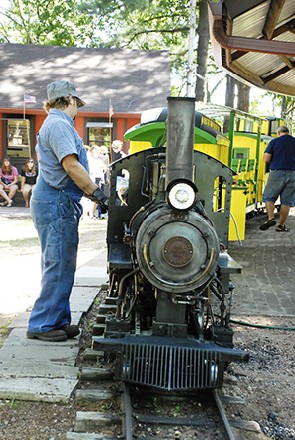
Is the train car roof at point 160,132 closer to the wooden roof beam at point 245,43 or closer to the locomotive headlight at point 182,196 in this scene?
the wooden roof beam at point 245,43

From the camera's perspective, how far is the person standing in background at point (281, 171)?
37.2 ft

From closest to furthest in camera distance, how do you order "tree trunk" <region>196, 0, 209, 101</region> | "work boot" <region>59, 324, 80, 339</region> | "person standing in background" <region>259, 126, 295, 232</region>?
"work boot" <region>59, 324, 80, 339</region>, "person standing in background" <region>259, 126, 295, 232</region>, "tree trunk" <region>196, 0, 209, 101</region>

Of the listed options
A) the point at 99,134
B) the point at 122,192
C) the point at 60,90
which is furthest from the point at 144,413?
the point at 99,134

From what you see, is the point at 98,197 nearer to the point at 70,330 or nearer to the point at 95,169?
the point at 70,330

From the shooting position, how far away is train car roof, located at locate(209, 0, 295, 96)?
7176mm

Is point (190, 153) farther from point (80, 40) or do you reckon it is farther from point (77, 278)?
point (80, 40)

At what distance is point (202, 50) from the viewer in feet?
80.6

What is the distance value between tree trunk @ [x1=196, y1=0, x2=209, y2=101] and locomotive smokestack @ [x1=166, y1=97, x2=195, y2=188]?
20.4 metres

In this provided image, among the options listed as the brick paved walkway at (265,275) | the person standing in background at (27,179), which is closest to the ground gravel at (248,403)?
the brick paved walkway at (265,275)

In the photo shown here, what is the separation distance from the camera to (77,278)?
26.3 feet

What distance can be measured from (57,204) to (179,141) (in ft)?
4.42

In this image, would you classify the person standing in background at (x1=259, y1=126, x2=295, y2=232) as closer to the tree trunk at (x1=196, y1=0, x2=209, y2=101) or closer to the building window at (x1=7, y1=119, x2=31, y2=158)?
the building window at (x1=7, y1=119, x2=31, y2=158)

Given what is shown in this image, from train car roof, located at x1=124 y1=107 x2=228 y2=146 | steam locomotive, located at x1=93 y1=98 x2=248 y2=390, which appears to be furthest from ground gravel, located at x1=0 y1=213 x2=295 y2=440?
train car roof, located at x1=124 y1=107 x2=228 y2=146

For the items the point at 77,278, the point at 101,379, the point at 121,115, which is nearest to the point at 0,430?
the point at 101,379
